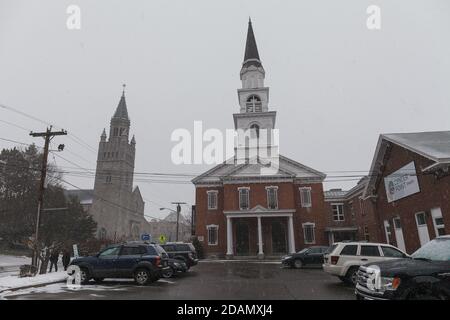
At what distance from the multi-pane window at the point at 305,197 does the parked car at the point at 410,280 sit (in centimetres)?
2996

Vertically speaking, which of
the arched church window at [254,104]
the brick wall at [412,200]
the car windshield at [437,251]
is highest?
the arched church window at [254,104]

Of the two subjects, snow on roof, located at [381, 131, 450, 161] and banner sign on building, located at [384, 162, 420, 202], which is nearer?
snow on roof, located at [381, 131, 450, 161]

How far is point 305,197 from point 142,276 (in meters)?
27.3

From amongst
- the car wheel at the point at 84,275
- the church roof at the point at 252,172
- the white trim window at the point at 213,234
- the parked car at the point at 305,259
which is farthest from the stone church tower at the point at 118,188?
the car wheel at the point at 84,275

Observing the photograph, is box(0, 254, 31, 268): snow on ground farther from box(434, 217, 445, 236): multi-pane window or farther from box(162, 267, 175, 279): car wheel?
box(434, 217, 445, 236): multi-pane window

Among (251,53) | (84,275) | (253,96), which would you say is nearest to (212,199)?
(253,96)

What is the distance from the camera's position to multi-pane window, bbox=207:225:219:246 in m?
35.5

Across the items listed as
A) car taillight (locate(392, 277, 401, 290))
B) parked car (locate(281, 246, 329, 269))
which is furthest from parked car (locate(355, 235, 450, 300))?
parked car (locate(281, 246, 329, 269))

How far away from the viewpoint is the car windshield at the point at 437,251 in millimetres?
6820

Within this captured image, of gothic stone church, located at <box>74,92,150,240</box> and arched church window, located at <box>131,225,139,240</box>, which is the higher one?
gothic stone church, located at <box>74,92,150,240</box>

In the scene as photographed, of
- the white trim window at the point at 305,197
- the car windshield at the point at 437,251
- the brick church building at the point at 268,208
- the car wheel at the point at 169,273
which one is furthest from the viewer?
the white trim window at the point at 305,197

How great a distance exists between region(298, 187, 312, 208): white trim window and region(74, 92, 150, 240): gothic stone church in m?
51.8

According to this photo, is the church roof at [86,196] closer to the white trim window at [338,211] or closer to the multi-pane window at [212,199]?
the multi-pane window at [212,199]
